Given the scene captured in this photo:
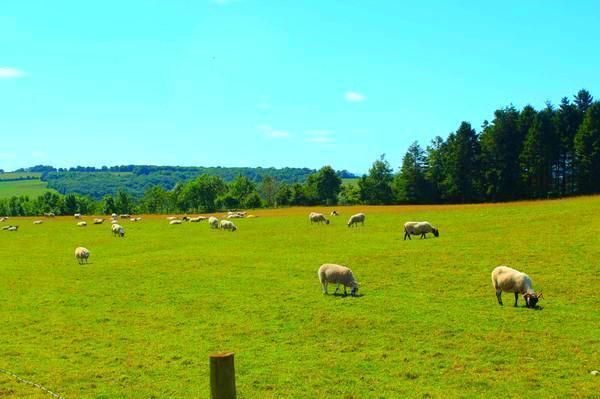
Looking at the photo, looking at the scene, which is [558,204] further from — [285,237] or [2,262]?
[2,262]

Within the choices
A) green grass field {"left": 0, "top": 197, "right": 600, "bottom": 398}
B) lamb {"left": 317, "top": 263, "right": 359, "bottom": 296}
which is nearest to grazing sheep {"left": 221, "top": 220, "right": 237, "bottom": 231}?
green grass field {"left": 0, "top": 197, "right": 600, "bottom": 398}

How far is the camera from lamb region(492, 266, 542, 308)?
2091 cm

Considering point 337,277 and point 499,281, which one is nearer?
point 499,281

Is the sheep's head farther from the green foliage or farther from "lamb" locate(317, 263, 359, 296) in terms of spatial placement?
the green foliage

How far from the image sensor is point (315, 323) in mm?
19391

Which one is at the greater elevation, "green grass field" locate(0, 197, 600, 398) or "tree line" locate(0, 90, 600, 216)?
"tree line" locate(0, 90, 600, 216)

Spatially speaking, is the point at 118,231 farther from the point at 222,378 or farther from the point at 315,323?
the point at 222,378

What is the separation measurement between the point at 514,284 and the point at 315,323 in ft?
28.7

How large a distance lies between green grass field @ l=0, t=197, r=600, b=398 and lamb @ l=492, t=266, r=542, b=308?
719mm

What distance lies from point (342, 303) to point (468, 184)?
300 ft

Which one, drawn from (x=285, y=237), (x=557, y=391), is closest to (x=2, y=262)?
(x=285, y=237)

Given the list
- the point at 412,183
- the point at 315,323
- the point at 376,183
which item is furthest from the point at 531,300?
the point at 376,183

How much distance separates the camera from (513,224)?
4741cm

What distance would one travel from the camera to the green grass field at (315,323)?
13359 millimetres
